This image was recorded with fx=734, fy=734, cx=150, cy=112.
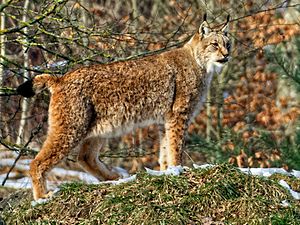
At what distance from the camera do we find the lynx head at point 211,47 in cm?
904

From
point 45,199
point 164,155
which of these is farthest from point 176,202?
point 164,155

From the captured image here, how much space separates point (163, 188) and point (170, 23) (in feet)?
35.9

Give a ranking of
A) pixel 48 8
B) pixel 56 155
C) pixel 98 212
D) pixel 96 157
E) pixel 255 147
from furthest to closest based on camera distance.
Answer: pixel 255 147 < pixel 48 8 < pixel 96 157 < pixel 56 155 < pixel 98 212

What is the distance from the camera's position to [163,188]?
21.0ft

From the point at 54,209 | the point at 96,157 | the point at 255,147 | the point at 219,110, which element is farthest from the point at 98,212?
the point at 219,110

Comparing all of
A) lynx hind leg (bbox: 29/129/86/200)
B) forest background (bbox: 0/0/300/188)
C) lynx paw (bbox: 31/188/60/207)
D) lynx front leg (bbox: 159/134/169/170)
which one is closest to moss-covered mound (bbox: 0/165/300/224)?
lynx paw (bbox: 31/188/60/207)

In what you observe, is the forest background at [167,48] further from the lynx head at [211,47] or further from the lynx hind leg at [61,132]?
the lynx hind leg at [61,132]

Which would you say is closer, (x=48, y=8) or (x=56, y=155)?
(x=56, y=155)

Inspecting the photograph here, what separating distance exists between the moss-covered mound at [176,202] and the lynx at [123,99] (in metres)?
0.81

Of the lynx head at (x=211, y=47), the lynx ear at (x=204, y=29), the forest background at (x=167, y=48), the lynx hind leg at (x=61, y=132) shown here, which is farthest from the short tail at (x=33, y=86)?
the lynx ear at (x=204, y=29)

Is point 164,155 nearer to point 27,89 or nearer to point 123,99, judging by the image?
point 123,99

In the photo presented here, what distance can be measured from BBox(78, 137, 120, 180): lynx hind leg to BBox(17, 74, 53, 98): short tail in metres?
0.91

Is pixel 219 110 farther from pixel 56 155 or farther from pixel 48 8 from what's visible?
pixel 56 155

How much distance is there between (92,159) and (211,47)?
2.09 metres
